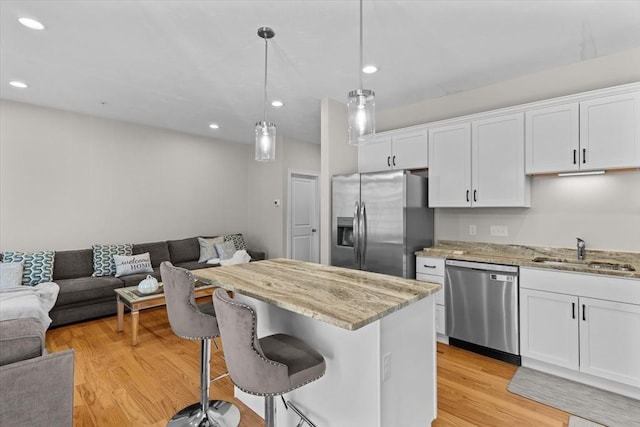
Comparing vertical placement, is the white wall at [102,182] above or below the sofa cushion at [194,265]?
above

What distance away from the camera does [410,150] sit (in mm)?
3812

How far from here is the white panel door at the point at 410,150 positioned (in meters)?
3.71

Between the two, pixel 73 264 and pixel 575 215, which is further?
pixel 73 264

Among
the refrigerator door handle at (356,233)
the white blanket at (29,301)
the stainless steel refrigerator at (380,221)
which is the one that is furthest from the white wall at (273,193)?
the white blanket at (29,301)

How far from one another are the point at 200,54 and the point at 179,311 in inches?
86.2

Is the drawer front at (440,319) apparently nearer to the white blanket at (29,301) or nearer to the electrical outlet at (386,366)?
the electrical outlet at (386,366)

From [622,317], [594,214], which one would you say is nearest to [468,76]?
[594,214]

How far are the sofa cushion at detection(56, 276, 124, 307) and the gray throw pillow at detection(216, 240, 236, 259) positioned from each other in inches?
63.9

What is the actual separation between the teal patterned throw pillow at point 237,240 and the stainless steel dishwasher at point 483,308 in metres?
3.95

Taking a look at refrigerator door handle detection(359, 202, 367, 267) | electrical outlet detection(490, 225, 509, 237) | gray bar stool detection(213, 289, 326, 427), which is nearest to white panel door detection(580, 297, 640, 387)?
electrical outlet detection(490, 225, 509, 237)

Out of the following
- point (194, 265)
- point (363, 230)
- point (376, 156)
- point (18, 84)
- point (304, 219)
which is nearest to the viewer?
point (18, 84)

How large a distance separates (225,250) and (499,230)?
4.24m

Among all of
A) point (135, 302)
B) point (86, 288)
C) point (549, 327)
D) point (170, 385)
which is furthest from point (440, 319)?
point (86, 288)

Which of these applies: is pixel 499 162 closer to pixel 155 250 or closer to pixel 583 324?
pixel 583 324
